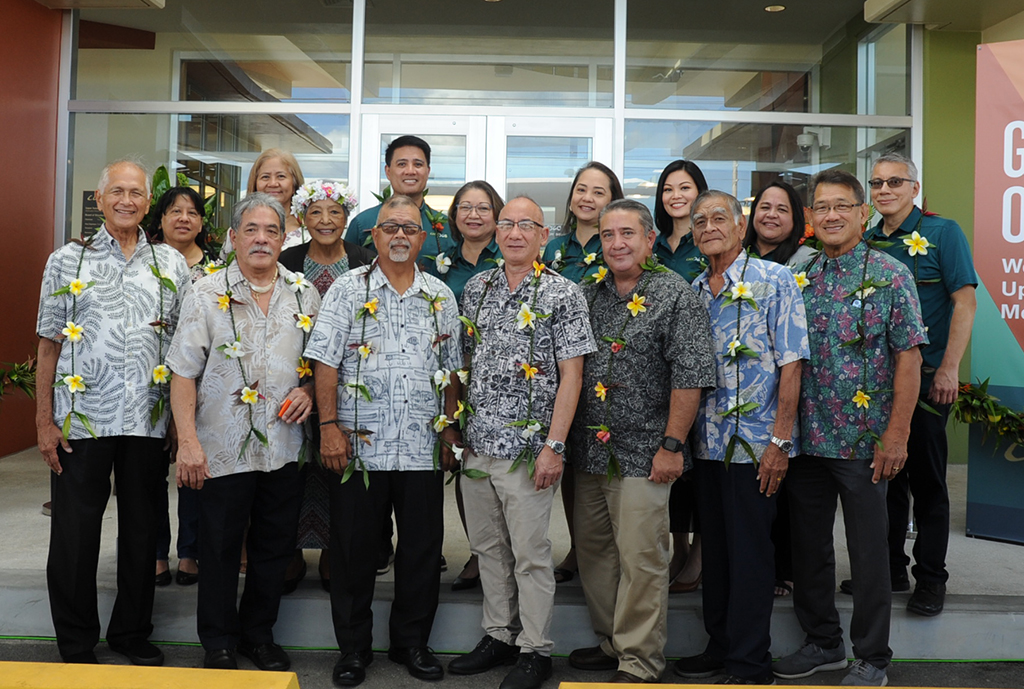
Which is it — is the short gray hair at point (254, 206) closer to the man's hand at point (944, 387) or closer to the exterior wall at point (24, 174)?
the man's hand at point (944, 387)

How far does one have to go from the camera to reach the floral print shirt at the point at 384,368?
10.9 feet

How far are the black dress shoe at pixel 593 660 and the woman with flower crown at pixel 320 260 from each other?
1.11 m

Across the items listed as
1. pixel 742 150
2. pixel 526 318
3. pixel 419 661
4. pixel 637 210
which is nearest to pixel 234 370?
pixel 526 318

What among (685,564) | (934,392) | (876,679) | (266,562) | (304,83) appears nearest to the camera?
(876,679)

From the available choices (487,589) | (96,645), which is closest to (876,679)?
(487,589)

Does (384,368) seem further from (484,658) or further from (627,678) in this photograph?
(627,678)

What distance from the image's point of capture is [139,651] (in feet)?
11.2

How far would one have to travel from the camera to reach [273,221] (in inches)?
131

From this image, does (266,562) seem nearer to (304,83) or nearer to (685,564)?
(685,564)

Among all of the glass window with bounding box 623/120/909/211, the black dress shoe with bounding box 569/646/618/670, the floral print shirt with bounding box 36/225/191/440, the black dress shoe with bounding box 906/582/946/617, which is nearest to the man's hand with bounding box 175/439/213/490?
the floral print shirt with bounding box 36/225/191/440

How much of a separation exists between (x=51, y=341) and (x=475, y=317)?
1.69m

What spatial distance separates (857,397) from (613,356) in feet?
3.10

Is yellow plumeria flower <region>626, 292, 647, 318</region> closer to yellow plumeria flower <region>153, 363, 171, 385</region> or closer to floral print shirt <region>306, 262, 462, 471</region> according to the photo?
floral print shirt <region>306, 262, 462, 471</region>

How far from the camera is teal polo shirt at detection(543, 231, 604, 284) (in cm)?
386
